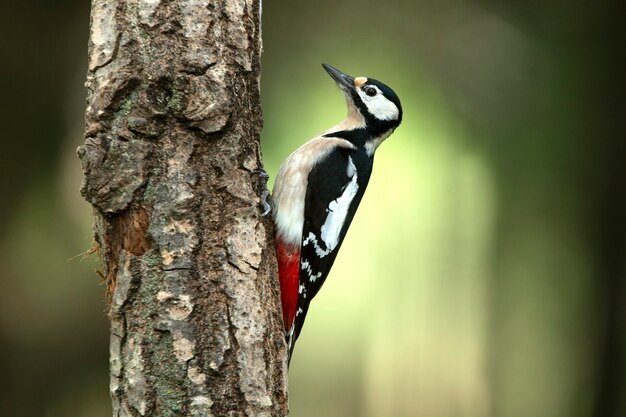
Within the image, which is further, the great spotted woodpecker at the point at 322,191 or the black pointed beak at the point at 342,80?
the black pointed beak at the point at 342,80

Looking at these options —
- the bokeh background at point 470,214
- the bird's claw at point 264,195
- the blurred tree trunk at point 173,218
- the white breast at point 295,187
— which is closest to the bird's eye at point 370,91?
the white breast at point 295,187

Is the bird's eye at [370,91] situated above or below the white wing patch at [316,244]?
above

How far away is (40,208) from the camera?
13.2 feet

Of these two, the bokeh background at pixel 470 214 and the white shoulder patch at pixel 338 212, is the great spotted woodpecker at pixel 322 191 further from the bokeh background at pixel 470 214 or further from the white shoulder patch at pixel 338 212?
the bokeh background at pixel 470 214

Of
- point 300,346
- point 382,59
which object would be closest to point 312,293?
point 300,346

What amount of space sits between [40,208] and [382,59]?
2281 millimetres

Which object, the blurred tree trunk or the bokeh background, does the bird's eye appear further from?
the bokeh background

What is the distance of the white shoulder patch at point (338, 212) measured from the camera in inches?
106

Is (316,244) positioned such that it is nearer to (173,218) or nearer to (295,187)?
(295,187)

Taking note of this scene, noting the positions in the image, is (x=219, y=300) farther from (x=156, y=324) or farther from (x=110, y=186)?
(x=110, y=186)

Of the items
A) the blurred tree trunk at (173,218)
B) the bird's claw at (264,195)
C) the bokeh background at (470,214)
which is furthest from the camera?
the bokeh background at (470,214)

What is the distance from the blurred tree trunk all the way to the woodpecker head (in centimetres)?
114

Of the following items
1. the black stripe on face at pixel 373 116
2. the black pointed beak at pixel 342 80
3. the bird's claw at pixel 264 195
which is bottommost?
the bird's claw at pixel 264 195

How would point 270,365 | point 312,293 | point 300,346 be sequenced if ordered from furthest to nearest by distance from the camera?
point 300,346 → point 312,293 → point 270,365
